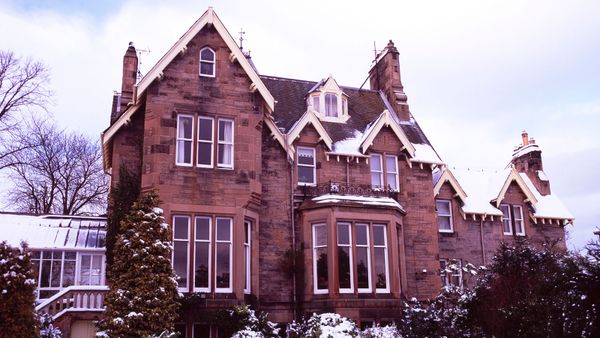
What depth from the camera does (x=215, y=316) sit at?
20.0 metres

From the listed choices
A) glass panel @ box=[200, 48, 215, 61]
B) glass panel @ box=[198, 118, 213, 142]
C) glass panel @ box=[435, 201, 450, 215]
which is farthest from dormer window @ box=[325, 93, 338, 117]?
glass panel @ box=[435, 201, 450, 215]

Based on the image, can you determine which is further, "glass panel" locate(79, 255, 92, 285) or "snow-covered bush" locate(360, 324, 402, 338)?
"glass panel" locate(79, 255, 92, 285)

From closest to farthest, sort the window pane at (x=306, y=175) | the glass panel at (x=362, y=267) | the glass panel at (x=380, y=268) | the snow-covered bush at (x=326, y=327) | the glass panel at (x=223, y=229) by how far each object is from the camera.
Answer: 1. the snow-covered bush at (x=326, y=327)
2. the glass panel at (x=223, y=229)
3. the glass panel at (x=362, y=267)
4. the glass panel at (x=380, y=268)
5. the window pane at (x=306, y=175)

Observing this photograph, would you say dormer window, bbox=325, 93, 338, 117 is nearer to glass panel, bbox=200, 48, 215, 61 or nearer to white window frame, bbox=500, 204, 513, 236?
glass panel, bbox=200, 48, 215, 61

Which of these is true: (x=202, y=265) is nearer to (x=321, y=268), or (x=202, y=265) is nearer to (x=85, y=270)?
(x=321, y=268)

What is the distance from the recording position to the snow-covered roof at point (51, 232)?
78.8 ft

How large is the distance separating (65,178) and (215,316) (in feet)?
92.8

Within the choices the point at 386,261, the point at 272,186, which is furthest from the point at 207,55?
the point at 386,261

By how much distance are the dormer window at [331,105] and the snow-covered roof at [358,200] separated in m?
5.28

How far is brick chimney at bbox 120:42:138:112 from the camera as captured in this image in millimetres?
24859

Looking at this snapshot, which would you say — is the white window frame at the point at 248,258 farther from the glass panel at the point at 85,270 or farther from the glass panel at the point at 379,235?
the glass panel at the point at 85,270

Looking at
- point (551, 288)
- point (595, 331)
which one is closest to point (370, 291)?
point (551, 288)

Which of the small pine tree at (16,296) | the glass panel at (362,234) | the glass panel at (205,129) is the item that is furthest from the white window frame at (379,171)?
the small pine tree at (16,296)

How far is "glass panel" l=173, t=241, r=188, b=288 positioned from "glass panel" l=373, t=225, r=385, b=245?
25.5 ft
